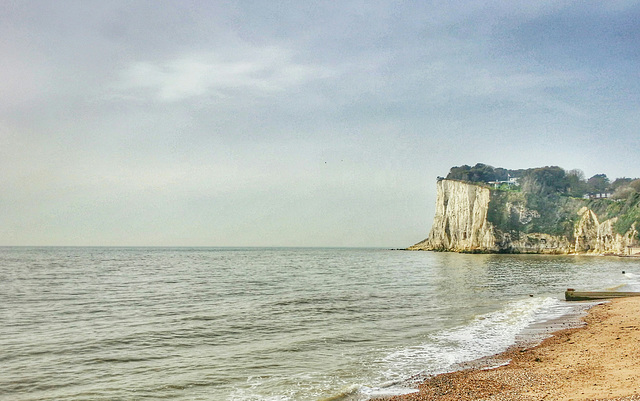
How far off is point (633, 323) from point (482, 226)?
371 feet

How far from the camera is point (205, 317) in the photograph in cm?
1997

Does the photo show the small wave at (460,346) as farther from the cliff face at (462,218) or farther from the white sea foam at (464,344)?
the cliff face at (462,218)

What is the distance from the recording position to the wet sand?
8453 mm

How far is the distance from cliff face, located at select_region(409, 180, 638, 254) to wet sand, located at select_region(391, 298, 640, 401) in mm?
112203

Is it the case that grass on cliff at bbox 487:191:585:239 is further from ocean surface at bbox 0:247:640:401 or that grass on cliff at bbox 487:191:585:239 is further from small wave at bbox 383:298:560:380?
small wave at bbox 383:298:560:380

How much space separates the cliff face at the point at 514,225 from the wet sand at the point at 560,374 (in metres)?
112

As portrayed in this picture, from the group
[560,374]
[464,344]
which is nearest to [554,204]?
[464,344]

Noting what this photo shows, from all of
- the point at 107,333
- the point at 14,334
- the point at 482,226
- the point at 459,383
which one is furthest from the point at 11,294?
the point at 482,226

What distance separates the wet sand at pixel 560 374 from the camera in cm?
845

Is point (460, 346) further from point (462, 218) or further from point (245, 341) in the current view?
point (462, 218)

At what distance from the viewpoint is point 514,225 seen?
122 m

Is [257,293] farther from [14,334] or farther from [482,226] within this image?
[482,226]

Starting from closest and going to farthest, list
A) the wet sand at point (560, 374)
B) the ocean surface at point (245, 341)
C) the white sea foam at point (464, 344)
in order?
the wet sand at point (560, 374)
the ocean surface at point (245, 341)
the white sea foam at point (464, 344)

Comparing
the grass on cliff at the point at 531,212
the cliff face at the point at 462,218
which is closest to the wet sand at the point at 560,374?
the cliff face at the point at 462,218
